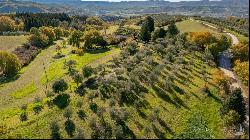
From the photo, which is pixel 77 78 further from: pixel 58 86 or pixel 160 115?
pixel 160 115

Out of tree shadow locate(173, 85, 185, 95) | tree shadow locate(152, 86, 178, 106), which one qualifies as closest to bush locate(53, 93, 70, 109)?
tree shadow locate(152, 86, 178, 106)

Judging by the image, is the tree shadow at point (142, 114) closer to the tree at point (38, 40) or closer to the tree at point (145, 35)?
the tree at point (145, 35)

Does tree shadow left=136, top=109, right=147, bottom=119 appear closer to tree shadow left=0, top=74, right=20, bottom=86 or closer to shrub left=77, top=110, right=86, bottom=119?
shrub left=77, top=110, right=86, bottom=119

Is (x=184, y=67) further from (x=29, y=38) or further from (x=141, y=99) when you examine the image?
(x=29, y=38)

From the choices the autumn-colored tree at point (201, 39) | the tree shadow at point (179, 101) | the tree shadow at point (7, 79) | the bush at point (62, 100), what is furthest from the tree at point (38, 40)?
the tree shadow at point (179, 101)

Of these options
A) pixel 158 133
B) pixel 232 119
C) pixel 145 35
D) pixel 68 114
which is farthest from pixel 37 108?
pixel 145 35

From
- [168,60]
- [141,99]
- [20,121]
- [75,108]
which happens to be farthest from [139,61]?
[20,121]
